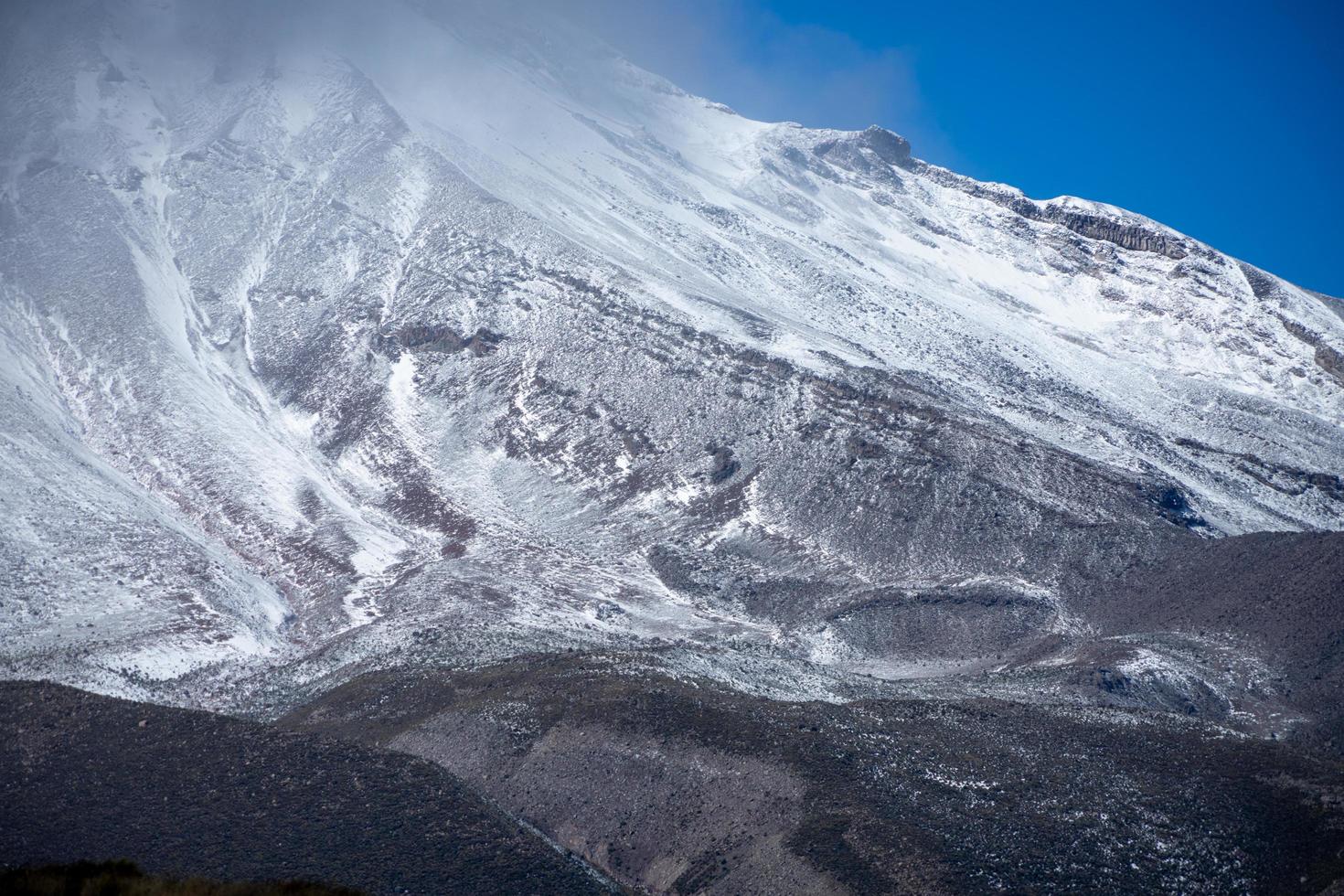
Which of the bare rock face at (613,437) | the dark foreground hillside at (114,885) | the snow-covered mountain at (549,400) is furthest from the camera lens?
the snow-covered mountain at (549,400)

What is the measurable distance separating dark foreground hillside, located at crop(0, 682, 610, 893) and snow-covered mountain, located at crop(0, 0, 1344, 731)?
318 inches

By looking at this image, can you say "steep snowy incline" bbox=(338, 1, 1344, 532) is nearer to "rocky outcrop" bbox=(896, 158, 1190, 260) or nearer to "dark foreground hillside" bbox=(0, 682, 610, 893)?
"rocky outcrop" bbox=(896, 158, 1190, 260)

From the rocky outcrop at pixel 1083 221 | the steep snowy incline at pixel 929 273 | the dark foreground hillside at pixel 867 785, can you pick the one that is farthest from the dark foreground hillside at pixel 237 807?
the rocky outcrop at pixel 1083 221

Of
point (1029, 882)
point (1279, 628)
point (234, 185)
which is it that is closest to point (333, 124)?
point (234, 185)

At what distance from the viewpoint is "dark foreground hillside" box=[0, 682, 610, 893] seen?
20438mm

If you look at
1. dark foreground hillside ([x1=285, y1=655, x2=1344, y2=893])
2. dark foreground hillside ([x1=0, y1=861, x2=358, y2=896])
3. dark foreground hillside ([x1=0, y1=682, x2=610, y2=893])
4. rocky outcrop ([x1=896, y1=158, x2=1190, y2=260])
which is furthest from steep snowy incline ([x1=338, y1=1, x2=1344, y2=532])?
dark foreground hillside ([x1=0, y1=861, x2=358, y2=896])

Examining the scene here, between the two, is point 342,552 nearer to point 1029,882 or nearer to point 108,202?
point 1029,882

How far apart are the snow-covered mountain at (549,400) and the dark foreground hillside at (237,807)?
8085 millimetres

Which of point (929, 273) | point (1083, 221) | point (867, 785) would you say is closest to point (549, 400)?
point (867, 785)

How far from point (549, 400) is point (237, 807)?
41.6m

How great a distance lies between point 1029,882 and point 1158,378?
7146cm

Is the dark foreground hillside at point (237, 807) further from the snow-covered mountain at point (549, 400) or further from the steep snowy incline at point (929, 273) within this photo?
the steep snowy incline at point (929, 273)

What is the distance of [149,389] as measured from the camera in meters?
59.5

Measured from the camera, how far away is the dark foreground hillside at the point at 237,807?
67.1 ft
